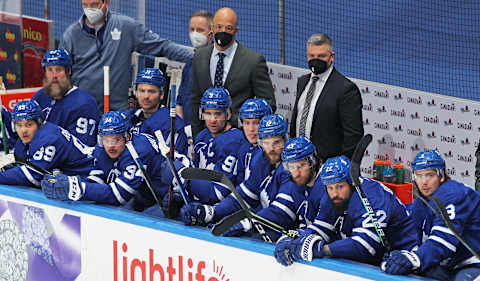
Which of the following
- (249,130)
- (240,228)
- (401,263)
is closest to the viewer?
(401,263)

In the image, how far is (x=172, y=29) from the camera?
458 inches

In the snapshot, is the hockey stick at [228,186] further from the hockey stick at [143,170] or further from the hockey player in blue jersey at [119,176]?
the hockey player in blue jersey at [119,176]

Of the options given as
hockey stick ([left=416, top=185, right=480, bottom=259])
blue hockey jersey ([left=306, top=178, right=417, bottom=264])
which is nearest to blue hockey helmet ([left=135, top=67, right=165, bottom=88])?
blue hockey jersey ([left=306, top=178, right=417, bottom=264])

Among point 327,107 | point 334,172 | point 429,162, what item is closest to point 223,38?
point 327,107

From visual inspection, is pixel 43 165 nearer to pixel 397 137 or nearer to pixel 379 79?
pixel 397 137

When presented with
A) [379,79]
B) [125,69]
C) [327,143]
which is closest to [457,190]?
[327,143]

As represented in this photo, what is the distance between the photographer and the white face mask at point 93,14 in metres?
7.54

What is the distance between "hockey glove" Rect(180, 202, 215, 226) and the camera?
A: 510cm

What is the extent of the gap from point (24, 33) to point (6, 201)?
3524 millimetres

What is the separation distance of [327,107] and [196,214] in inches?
64.7

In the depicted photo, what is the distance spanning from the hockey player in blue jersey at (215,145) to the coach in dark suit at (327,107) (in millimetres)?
820

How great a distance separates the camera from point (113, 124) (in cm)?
554

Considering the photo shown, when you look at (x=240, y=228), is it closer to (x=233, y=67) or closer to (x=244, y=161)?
(x=244, y=161)

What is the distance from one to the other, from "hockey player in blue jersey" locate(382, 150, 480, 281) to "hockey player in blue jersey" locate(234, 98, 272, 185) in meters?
1.18
